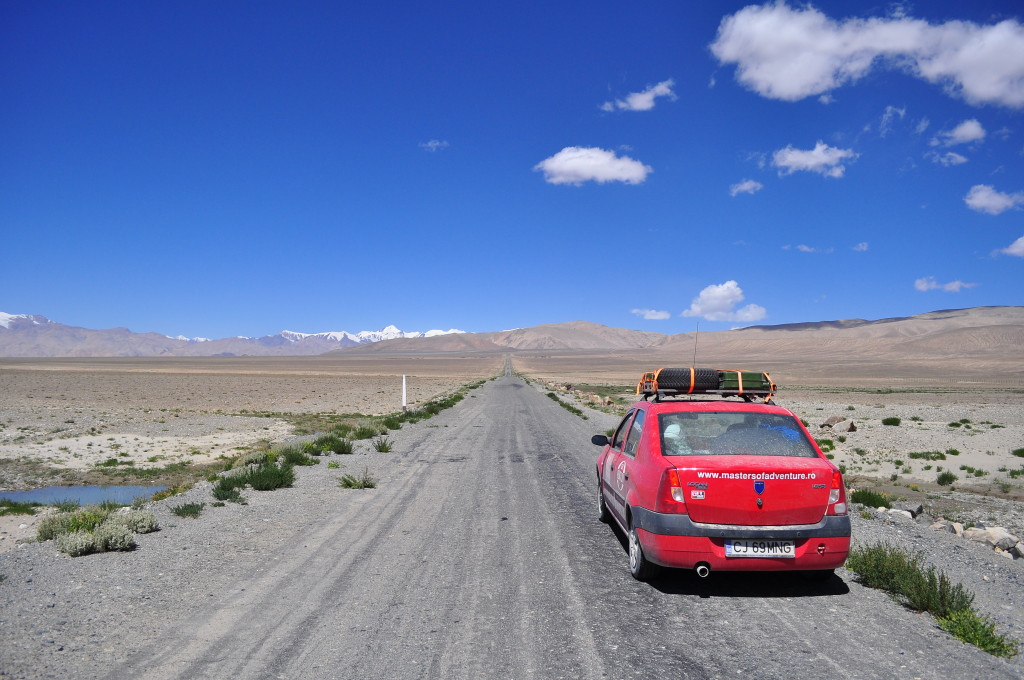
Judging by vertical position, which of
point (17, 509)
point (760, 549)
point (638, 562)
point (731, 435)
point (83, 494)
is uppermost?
point (731, 435)

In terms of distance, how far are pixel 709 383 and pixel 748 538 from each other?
2.53 metres

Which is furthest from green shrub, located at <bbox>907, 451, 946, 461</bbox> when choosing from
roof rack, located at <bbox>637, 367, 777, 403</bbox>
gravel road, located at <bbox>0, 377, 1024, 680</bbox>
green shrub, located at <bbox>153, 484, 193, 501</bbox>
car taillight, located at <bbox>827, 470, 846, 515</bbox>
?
green shrub, located at <bbox>153, 484, 193, 501</bbox>

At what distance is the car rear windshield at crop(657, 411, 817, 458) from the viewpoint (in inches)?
235

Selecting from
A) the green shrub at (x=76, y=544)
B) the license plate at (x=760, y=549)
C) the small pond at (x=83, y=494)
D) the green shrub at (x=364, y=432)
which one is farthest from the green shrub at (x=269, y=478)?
the license plate at (x=760, y=549)

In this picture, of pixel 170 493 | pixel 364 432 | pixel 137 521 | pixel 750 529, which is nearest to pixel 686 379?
pixel 750 529

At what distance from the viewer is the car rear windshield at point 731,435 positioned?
5.96 meters

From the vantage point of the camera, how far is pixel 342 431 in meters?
20.8

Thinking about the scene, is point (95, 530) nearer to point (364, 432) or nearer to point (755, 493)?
point (755, 493)

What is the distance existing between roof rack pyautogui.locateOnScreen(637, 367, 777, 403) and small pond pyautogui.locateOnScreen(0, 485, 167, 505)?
1206 cm

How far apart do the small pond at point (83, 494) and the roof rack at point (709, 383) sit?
1206 cm

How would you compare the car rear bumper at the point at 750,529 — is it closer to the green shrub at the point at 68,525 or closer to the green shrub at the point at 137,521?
the green shrub at the point at 137,521

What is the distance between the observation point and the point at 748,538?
214 inches

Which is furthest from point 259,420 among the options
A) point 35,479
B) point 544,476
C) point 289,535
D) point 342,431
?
point 289,535

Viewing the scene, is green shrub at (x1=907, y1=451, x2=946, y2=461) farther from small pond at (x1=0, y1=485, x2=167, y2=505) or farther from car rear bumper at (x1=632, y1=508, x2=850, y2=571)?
small pond at (x1=0, y1=485, x2=167, y2=505)
